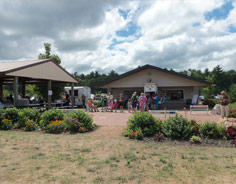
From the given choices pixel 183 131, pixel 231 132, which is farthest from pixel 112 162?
pixel 231 132

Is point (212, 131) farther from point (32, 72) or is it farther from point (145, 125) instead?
point (32, 72)

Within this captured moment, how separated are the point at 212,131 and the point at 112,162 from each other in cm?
412

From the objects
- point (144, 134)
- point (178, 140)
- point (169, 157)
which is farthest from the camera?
point (144, 134)

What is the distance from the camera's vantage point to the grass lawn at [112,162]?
3.91 meters

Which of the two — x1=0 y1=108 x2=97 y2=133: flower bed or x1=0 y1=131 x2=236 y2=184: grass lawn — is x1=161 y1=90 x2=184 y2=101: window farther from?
x1=0 y1=131 x2=236 y2=184: grass lawn

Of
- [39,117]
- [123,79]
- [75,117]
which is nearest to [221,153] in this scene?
[75,117]

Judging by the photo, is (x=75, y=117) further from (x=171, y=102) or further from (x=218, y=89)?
(x=218, y=89)

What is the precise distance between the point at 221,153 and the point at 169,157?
1556 millimetres

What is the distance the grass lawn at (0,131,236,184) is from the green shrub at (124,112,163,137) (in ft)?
2.96

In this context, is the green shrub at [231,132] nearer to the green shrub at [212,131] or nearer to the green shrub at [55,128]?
the green shrub at [212,131]

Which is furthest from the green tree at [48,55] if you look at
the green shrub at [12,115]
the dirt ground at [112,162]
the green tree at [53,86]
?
the dirt ground at [112,162]

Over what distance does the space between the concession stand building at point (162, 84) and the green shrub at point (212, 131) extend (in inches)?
519

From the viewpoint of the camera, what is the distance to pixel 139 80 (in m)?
21.9

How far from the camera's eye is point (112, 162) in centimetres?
483
